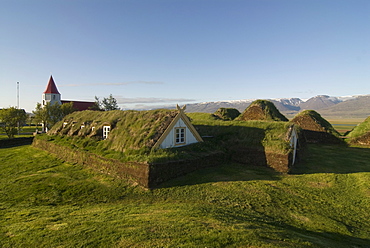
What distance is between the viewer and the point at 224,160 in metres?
16.5

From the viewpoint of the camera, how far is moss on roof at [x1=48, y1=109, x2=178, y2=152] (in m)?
14.2

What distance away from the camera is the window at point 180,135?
14.9 m

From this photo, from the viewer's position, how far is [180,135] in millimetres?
15227

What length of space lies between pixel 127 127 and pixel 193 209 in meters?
10.1

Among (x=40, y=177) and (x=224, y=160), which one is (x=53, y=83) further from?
(x=224, y=160)

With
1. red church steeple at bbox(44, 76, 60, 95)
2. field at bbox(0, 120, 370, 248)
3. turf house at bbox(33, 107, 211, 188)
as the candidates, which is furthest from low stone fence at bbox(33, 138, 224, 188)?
red church steeple at bbox(44, 76, 60, 95)

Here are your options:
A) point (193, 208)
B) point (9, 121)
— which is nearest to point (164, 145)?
point (193, 208)

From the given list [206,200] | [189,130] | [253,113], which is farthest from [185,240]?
[253,113]

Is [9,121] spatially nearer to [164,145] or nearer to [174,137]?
[164,145]

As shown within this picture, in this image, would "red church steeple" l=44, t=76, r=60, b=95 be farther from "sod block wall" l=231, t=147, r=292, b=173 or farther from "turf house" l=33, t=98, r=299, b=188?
"sod block wall" l=231, t=147, r=292, b=173

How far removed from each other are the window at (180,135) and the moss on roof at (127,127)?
1.02 m

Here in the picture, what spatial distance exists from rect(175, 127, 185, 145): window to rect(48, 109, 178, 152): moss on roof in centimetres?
102

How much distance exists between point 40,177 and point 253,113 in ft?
97.6

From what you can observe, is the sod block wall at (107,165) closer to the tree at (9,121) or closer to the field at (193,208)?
the field at (193,208)
